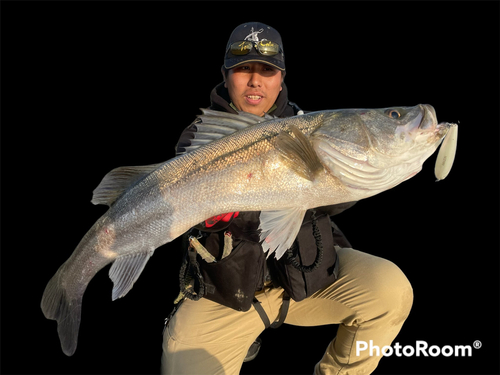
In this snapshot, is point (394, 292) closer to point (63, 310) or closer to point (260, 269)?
point (260, 269)

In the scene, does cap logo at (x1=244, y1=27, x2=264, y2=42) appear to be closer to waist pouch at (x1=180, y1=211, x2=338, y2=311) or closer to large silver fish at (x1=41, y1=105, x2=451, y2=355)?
large silver fish at (x1=41, y1=105, x2=451, y2=355)

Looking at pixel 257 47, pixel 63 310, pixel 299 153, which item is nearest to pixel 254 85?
pixel 257 47

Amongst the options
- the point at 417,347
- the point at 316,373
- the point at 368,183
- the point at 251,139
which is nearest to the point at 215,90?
the point at 251,139

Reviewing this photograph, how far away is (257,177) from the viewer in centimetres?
226

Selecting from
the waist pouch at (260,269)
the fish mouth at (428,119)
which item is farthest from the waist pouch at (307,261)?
the fish mouth at (428,119)

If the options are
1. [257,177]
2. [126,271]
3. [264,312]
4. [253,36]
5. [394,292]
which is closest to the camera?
[257,177]

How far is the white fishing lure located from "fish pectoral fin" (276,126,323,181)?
648 millimetres

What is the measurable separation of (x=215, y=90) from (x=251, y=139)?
1.16m

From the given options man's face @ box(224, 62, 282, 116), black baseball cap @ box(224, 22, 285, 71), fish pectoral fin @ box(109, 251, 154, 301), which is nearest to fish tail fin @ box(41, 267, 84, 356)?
fish pectoral fin @ box(109, 251, 154, 301)

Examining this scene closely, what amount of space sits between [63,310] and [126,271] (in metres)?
0.55

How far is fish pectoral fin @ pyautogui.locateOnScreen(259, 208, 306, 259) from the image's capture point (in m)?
2.27

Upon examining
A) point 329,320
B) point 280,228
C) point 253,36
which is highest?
point 253,36

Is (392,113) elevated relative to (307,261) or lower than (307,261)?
elevated

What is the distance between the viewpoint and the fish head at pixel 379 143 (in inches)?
84.0
